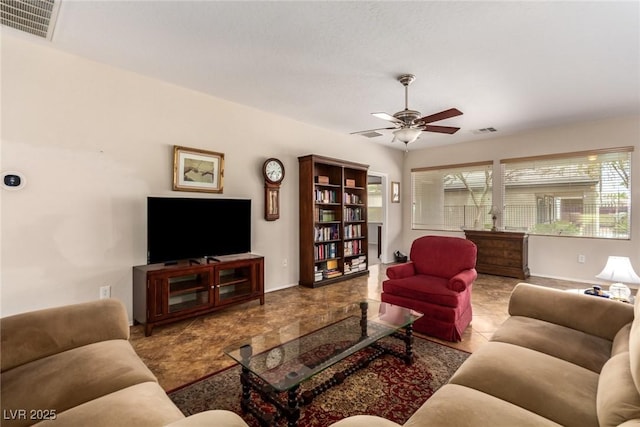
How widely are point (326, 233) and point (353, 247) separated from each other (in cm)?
75

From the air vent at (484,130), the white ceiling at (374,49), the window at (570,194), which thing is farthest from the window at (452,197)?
the white ceiling at (374,49)

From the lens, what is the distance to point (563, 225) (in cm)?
496

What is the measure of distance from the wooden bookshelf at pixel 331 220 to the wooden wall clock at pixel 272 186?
0.46 metres

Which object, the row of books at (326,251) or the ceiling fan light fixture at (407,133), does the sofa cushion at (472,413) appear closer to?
the ceiling fan light fixture at (407,133)

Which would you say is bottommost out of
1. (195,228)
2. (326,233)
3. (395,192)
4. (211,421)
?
(211,421)

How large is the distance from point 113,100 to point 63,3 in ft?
3.29

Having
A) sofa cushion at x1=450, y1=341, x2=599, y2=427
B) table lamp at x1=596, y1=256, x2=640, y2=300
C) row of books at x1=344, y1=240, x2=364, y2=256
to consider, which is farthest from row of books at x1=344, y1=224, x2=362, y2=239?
sofa cushion at x1=450, y1=341, x2=599, y2=427

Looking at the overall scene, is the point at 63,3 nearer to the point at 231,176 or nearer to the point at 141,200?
the point at 141,200

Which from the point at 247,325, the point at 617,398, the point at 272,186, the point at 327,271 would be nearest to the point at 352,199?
the point at 327,271

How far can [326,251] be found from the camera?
4793 mm

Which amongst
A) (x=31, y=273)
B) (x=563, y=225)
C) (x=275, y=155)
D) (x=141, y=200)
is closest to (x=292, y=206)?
(x=275, y=155)

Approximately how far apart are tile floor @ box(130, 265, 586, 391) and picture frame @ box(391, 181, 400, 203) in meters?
2.49

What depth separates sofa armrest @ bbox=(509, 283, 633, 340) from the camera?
1.71m

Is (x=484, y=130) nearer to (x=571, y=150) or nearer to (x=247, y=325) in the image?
(x=571, y=150)
